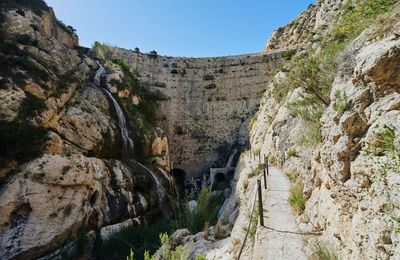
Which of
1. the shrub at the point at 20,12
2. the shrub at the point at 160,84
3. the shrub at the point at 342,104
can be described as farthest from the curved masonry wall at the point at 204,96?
the shrub at the point at 342,104

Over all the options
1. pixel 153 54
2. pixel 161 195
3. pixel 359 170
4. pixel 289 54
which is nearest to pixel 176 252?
pixel 359 170

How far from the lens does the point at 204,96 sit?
27.9 m

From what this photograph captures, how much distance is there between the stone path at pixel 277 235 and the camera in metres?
2.95

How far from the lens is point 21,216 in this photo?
20.5 feet

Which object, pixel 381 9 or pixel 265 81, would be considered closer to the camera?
pixel 381 9

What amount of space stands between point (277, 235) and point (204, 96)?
83.5 feet

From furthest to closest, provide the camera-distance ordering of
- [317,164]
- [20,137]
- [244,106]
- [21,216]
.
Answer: [244,106] < [20,137] < [21,216] < [317,164]

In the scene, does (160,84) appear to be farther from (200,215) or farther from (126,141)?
(200,215)

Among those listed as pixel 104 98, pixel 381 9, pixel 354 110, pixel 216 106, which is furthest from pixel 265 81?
pixel 354 110

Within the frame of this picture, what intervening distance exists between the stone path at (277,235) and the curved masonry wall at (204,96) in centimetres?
1873

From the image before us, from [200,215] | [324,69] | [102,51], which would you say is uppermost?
[102,51]

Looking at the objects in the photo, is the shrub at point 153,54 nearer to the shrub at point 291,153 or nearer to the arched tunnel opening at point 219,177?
the arched tunnel opening at point 219,177

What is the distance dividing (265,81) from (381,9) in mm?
23652

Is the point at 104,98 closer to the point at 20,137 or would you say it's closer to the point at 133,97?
the point at 133,97
